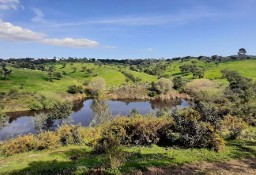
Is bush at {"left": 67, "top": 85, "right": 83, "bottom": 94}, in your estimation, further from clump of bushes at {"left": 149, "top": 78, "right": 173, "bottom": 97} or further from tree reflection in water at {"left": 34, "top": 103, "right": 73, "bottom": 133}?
tree reflection in water at {"left": 34, "top": 103, "right": 73, "bottom": 133}

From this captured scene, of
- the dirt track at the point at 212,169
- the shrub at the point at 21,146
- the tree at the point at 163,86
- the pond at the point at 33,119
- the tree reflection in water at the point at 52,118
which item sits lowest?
the pond at the point at 33,119

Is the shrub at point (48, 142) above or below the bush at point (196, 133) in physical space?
below

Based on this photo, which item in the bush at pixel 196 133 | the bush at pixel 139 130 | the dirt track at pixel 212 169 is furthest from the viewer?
the bush at pixel 139 130

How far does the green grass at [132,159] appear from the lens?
18666mm

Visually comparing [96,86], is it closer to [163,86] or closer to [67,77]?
[67,77]

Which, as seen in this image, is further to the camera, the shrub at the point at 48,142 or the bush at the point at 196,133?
the shrub at the point at 48,142

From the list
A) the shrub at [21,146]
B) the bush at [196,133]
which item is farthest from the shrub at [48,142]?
the bush at [196,133]

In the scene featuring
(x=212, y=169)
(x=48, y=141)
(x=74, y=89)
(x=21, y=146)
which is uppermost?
(x=212, y=169)

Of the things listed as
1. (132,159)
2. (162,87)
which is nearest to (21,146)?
(132,159)

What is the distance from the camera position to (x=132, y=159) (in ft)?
66.8

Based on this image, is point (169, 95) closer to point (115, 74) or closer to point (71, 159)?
point (115, 74)

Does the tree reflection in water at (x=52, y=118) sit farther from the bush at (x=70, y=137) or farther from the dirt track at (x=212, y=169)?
the dirt track at (x=212, y=169)

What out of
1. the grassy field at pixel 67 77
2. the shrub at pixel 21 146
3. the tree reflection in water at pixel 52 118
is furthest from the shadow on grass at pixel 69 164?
the grassy field at pixel 67 77

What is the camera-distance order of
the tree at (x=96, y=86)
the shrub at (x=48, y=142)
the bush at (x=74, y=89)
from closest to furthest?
the shrub at (x=48, y=142)
the bush at (x=74, y=89)
the tree at (x=96, y=86)
